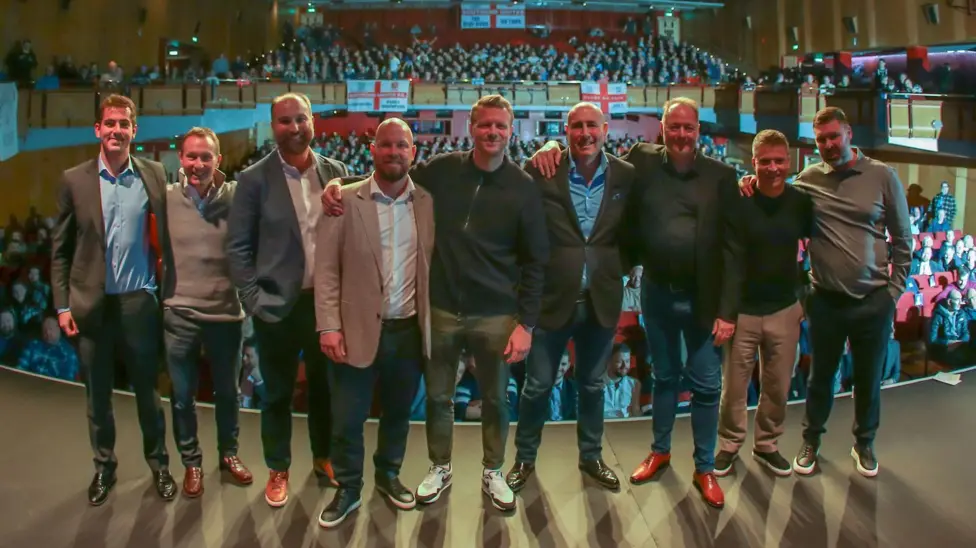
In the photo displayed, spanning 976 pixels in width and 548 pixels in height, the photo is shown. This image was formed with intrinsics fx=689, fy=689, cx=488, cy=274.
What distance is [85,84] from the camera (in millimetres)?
10133

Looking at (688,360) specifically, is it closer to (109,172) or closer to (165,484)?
(165,484)

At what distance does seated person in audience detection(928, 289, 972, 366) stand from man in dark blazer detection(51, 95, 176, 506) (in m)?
4.79

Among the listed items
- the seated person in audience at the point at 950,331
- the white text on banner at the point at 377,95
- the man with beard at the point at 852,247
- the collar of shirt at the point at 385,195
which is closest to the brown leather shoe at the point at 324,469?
the collar of shirt at the point at 385,195

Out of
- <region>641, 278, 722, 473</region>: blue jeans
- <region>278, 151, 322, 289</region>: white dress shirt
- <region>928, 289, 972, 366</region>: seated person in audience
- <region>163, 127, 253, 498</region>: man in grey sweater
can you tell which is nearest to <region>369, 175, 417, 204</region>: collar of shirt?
<region>278, 151, 322, 289</region>: white dress shirt

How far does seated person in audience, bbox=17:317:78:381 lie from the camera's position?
4.08m

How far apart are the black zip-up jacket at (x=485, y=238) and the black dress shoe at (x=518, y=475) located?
63cm

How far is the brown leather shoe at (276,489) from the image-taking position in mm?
2436

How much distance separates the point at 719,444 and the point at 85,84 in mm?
10608

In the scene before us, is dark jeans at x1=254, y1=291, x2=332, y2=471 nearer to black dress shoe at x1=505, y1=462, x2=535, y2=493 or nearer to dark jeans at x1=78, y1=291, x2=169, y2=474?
dark jeans at x1=78, y1=291, x2=169, y2=474

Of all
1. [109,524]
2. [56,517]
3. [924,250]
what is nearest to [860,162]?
[109,524]

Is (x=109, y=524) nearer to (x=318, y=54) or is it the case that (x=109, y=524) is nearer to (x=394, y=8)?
(x=318, y=54)

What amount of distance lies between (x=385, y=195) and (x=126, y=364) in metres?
1.15

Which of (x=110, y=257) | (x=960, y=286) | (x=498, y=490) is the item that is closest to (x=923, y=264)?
(x=960, y=286)

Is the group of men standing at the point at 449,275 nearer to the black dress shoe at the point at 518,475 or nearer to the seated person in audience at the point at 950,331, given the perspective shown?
the black dress shoe at the point at 518,475
